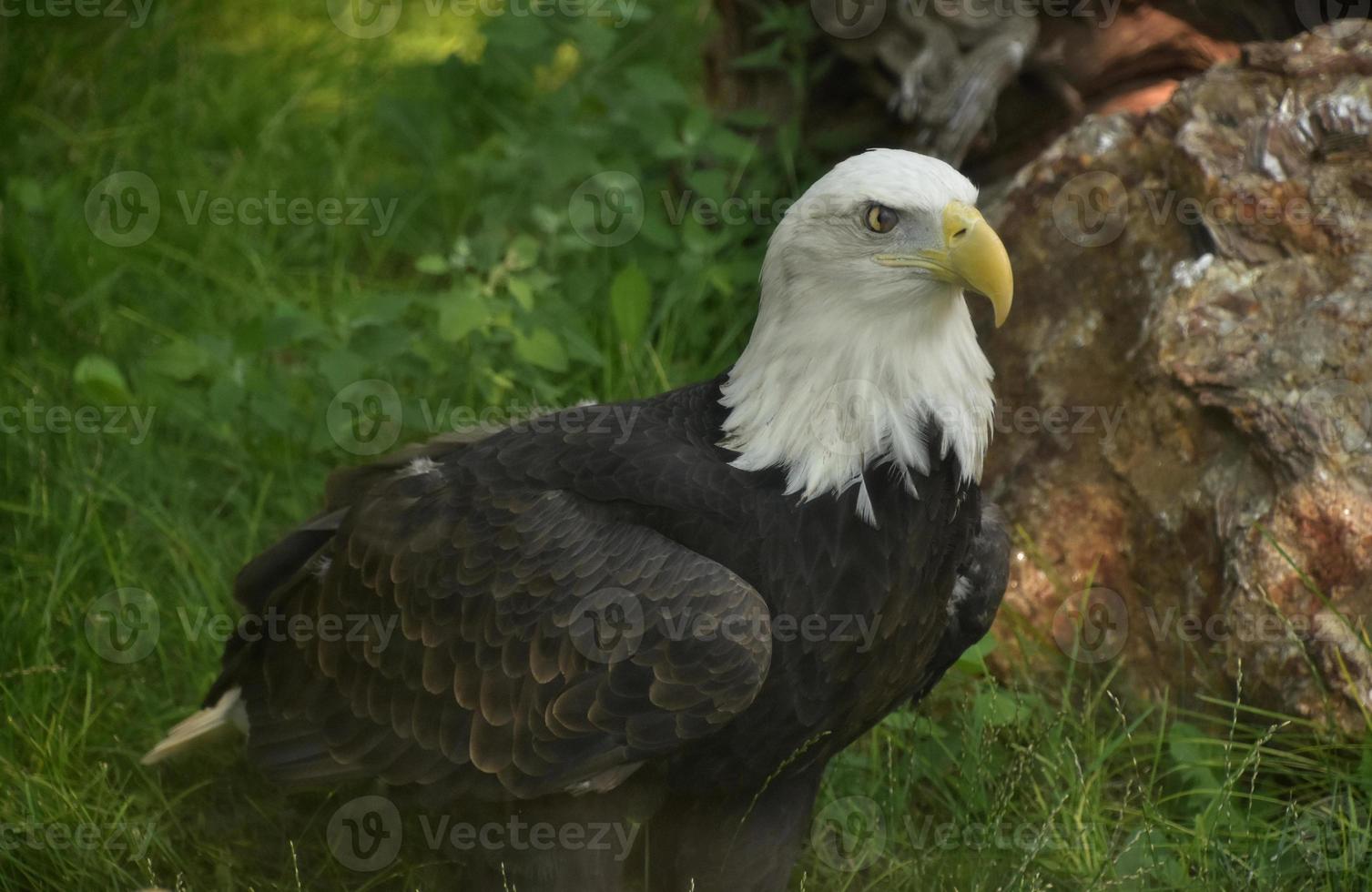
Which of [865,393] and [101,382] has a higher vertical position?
[865,393]

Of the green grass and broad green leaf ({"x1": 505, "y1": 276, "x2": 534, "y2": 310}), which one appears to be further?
broad green leaf ({"x1": 505, "y1": 276, "x2": 534, "y2": 310})

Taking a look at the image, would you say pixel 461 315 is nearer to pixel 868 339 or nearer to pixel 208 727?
pixel 208 727

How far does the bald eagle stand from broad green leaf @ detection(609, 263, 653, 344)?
1643 millimetres

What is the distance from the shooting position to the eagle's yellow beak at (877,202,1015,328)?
324 cm

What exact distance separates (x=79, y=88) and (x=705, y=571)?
5074mm

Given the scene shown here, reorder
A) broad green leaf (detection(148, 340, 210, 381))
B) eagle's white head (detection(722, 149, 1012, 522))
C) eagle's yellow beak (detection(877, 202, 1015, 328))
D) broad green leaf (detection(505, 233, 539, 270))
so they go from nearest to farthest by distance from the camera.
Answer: eagle's yellow beak (detection(877, 202, 1015, 328))
eagle's white head (detection(722, 149, 1012, 522))
broad green leaf (detection(148, 340, 210, 381))
broad green leaf (detection(505, 233, 539, 270))

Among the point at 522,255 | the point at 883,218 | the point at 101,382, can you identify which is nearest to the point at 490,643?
the point at 883,218

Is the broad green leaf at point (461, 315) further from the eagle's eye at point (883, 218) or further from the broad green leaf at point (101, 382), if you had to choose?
the eagle's eye at point (883, 218)

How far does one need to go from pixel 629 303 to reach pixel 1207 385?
203cm

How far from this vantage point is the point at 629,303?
5.41m

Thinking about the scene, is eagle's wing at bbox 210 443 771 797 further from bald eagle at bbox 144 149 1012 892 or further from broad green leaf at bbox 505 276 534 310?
broad green leaf at bbox 505 276 534 310

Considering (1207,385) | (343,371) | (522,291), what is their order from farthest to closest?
(522,291), (343,371), (1207,385)

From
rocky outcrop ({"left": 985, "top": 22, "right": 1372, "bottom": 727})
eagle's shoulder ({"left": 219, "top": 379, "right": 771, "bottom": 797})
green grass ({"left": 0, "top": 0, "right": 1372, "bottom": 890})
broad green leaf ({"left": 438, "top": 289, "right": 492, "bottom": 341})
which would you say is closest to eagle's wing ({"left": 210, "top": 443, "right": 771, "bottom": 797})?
eagle's shoulder ({"left": 219, "top": 379, "right": 771, "bottom": 797})

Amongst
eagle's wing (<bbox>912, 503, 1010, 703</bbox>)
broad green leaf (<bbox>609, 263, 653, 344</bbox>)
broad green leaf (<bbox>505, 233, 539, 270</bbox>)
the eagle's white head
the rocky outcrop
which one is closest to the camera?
the eagle's white head
